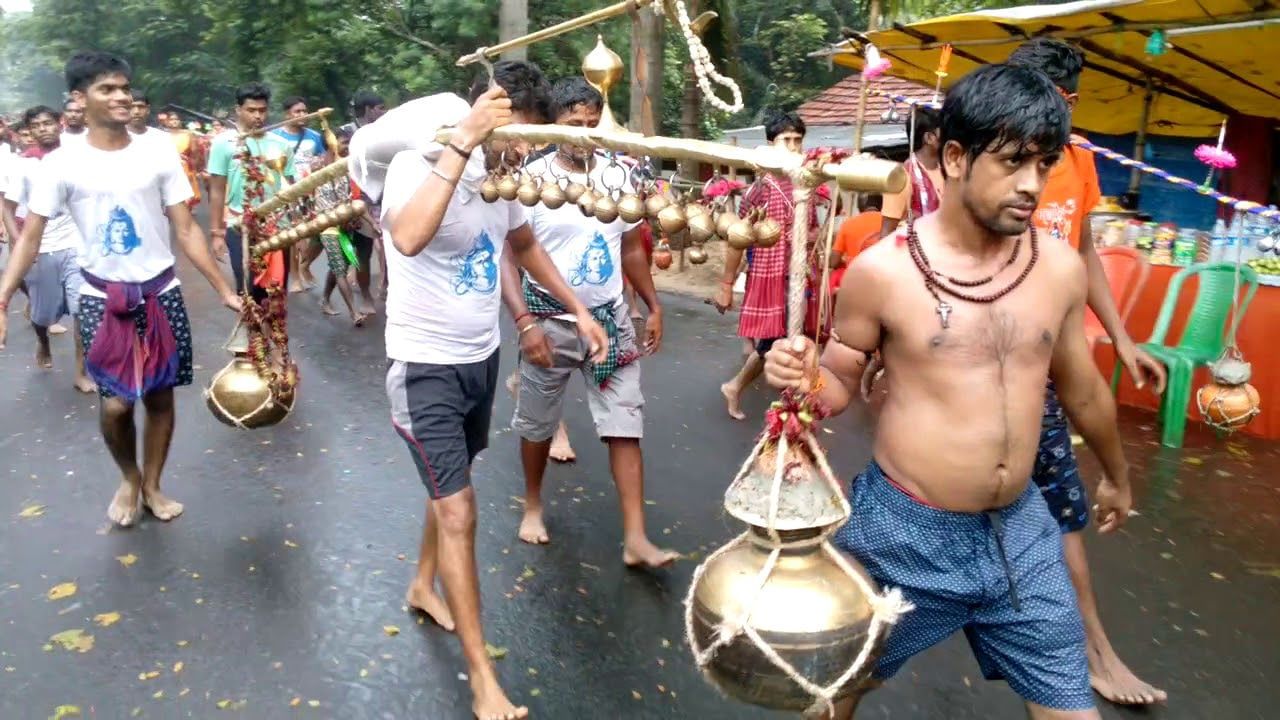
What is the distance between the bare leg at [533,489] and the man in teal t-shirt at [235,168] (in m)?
2.83

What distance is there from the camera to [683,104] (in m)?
12.3

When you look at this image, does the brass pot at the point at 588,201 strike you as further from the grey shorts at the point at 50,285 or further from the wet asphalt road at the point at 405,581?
the grey shorts at the point at 50,285

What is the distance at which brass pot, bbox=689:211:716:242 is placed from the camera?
2.32 m

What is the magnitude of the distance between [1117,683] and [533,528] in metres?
2.54

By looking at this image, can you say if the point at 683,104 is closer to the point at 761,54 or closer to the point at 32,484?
the point at 32,484

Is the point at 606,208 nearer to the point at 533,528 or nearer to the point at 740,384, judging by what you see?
the point at 533,528

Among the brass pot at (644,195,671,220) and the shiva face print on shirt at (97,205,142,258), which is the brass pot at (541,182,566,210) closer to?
the brass pot at (644,195,671,220)

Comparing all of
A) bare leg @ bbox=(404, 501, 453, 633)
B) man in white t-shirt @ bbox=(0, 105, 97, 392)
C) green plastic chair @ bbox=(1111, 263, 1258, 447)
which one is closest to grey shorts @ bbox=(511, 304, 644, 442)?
bare leg @ bbox=(404, 501, 453, 633)

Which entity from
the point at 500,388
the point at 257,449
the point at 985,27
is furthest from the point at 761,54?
the point at 257,449

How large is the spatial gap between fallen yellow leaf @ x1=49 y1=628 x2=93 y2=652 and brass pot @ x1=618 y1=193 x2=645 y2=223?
8.99 ft

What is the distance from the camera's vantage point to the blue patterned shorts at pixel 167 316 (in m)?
4.46

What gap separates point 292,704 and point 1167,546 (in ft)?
13.1

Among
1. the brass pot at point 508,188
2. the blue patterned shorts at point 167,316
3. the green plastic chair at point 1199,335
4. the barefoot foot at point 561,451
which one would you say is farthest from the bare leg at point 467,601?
the green plastic chair at point 1199,335

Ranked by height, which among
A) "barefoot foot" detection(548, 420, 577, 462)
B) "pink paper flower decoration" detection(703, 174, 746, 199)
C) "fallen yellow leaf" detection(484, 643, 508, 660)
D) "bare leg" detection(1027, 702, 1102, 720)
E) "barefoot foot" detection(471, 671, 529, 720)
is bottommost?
"barefoot foot" detection(548, 420, 577, 462)
